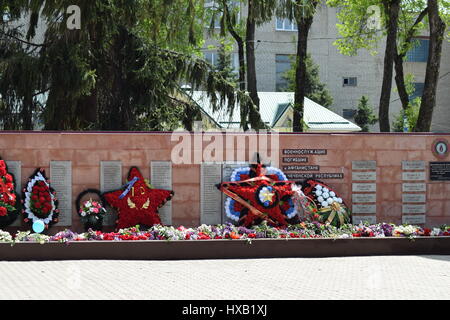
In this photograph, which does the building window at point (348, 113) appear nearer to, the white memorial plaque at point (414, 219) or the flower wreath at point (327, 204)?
the white memorial plaque at point (414, 219)

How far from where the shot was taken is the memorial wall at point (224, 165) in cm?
1262

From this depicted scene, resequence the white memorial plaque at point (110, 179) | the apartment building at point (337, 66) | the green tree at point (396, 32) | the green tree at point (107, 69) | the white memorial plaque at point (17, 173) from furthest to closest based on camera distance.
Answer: the apartment building at point (337, 66), the green tree at point (396, 32), the green tree at point (107, 69), the white memorial plaque at point (110, 179), the white memorial plaque at point (17, 173)

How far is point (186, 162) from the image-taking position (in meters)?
13.0

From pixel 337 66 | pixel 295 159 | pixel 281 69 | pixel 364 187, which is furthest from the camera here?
pixel 337 66

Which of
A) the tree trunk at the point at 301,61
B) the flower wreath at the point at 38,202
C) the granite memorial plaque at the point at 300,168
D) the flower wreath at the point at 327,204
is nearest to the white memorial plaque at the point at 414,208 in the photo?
the flower wreath at the point at 327,204

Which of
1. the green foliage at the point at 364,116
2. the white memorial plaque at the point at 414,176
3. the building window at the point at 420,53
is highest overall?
the building window at the point at 420,53

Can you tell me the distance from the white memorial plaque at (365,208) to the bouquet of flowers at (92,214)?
499 cm

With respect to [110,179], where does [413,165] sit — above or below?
above

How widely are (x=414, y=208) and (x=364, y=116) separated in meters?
32.9

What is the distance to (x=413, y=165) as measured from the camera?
13.9m

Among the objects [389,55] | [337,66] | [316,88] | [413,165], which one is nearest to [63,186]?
[413,165]

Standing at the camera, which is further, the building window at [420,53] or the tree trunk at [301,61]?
the building window at [420,53]

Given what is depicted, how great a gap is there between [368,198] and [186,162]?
3778 millimetres

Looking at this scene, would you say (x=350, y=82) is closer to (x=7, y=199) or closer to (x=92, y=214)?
(x=92, y=214)
